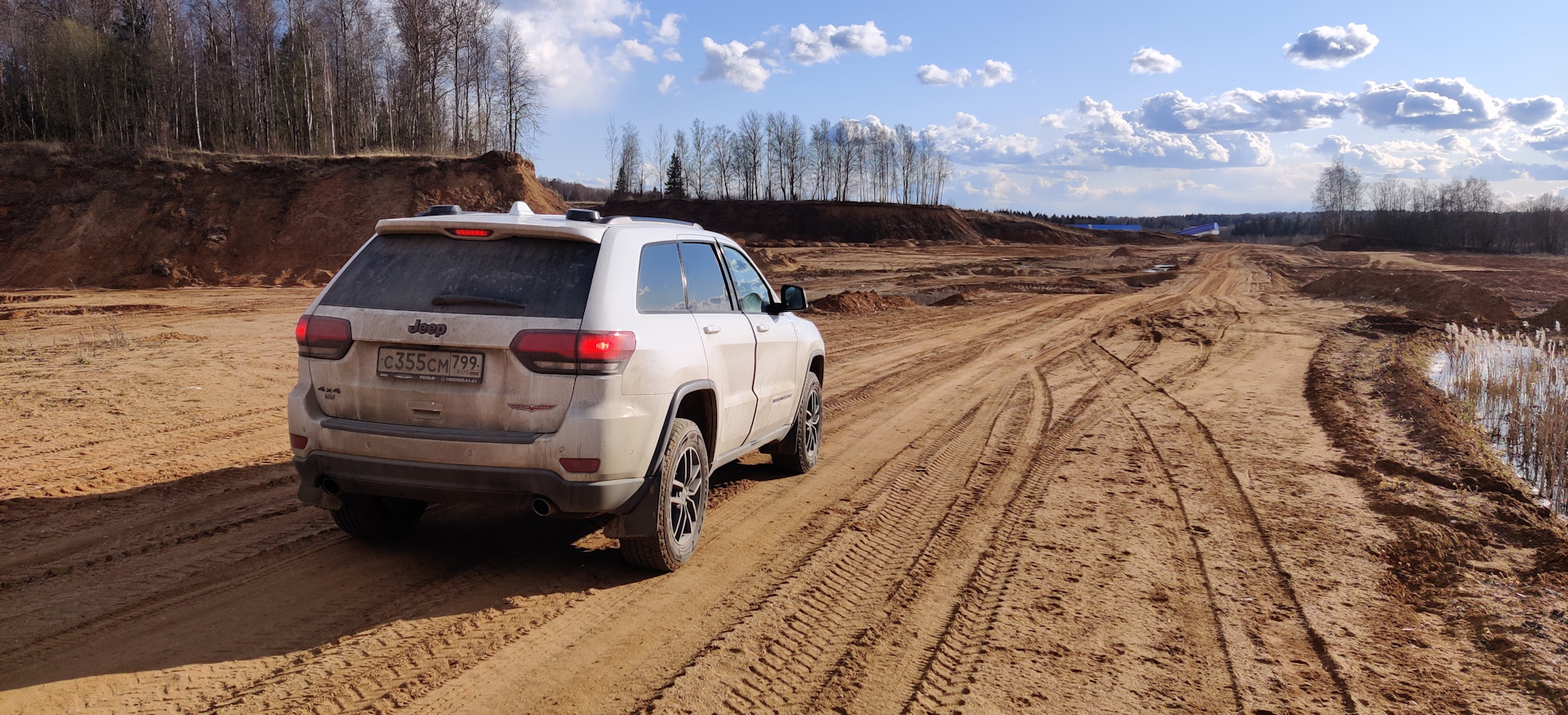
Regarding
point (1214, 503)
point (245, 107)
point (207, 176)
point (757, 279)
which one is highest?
point (245, 107)

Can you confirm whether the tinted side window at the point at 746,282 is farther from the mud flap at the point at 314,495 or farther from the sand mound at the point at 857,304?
the sand mound at the point at 857,304

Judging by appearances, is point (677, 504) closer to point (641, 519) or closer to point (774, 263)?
point (641, 519)

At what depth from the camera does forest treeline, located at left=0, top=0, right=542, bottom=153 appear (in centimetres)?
4197

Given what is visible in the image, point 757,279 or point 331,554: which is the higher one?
point 757,279

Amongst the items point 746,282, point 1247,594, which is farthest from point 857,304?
point 1247,594

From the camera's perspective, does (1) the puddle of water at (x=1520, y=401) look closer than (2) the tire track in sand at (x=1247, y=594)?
No

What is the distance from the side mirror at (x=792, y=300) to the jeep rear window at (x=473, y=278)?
1996mm

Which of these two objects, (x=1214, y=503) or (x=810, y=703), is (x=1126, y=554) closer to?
(x=1214, y=503)

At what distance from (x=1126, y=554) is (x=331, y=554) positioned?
438 cm

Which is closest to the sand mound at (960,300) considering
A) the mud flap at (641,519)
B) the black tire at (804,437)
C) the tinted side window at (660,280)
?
the black tire at (804,437)

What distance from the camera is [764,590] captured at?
14.3 ft

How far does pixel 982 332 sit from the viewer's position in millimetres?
17891

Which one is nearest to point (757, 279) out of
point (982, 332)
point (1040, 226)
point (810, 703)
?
point (810, 703)

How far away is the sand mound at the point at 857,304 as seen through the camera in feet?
70.9
